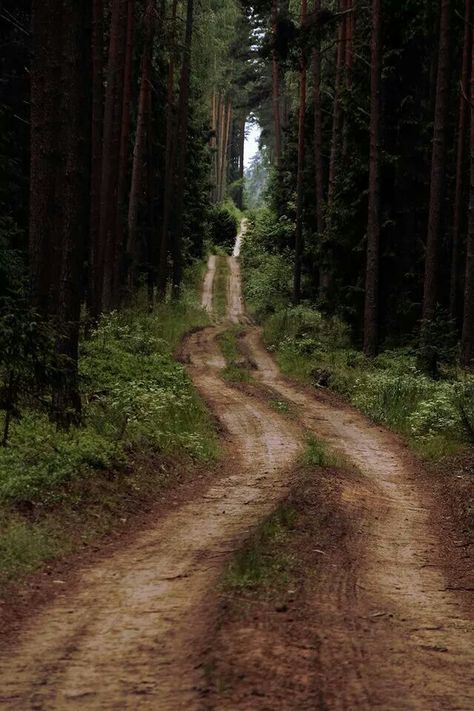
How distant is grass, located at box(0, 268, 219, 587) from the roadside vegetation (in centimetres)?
423

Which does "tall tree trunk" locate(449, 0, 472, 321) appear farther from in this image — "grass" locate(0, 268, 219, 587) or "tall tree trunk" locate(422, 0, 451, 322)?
"grass" locate(0, 268, 219, 587)

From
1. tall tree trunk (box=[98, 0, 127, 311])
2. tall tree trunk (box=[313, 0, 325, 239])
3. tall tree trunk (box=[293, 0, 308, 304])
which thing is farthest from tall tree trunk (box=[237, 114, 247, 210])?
tall tree trunk (box=[98, 0, 127, 311])

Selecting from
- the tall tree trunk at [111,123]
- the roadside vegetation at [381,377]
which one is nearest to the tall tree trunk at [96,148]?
the tall tree trunk at [111,123]

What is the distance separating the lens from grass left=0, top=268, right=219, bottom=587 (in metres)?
6.91

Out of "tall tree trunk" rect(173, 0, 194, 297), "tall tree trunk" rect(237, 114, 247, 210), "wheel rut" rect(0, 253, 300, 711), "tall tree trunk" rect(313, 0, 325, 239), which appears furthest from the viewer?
"tall tree trunk" rect(237, 114, 247, 210)

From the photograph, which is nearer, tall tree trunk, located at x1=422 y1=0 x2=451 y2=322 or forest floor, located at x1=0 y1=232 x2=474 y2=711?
forest floor, located at x1=0 y1=232 x2=474 y2=711

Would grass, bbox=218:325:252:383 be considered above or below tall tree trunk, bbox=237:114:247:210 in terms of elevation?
below

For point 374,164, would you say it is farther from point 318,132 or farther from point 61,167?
point 318,132

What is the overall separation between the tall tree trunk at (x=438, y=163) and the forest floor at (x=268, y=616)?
918 centimetres

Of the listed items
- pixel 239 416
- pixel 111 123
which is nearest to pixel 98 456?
pixel 239 416

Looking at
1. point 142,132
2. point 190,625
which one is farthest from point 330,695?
point 142,132

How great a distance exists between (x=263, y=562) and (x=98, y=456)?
142 inches

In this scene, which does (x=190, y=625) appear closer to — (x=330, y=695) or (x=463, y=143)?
(x=330, y=695)

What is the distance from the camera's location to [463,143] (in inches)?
891
